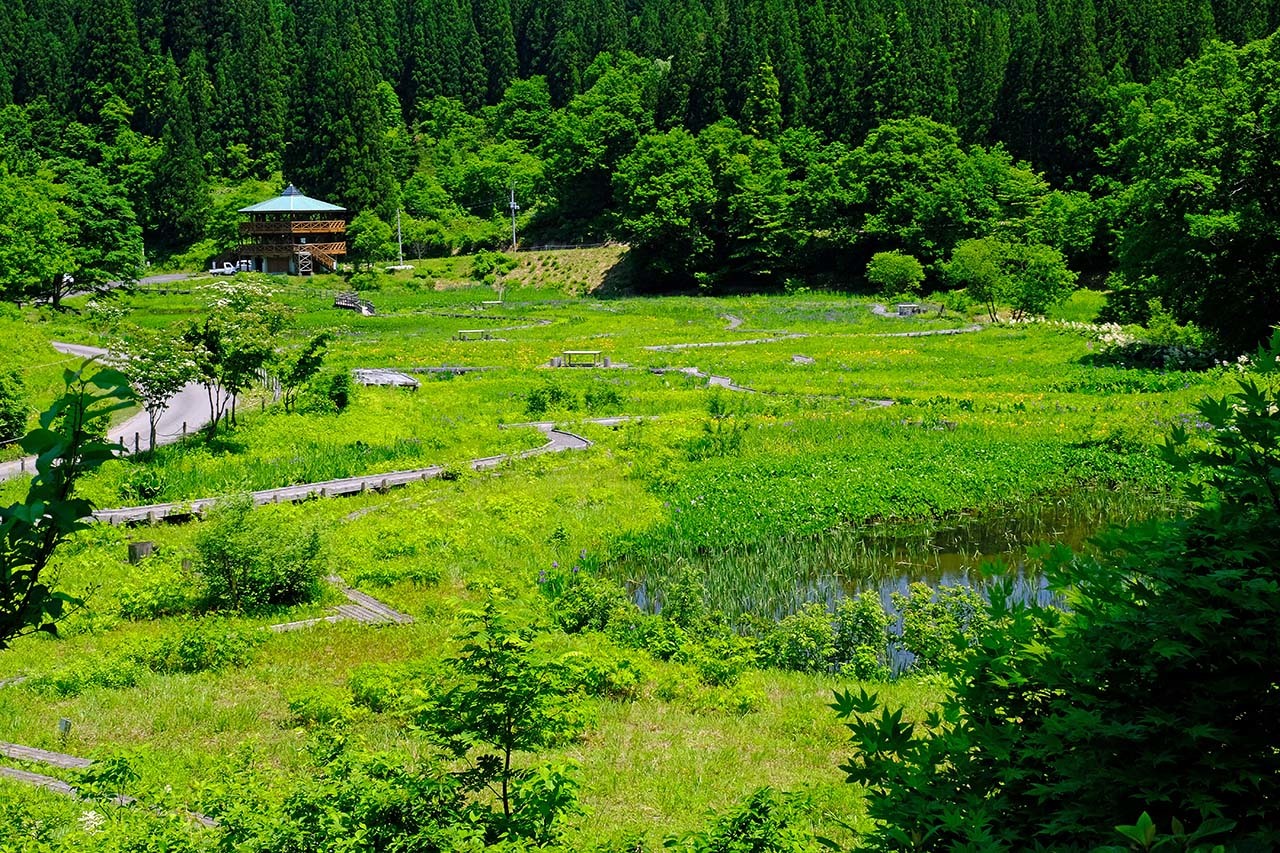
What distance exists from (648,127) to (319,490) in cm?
7623

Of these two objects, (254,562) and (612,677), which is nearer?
(612,677)

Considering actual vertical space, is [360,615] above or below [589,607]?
below

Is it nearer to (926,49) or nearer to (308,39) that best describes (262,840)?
(926,49)

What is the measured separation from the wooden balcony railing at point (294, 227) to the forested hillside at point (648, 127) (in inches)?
228

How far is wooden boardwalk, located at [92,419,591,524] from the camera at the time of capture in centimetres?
1981

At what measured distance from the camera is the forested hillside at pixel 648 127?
7031cm

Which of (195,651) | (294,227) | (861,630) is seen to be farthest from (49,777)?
(294,227)

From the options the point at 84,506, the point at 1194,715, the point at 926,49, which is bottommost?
the point at 1194,715

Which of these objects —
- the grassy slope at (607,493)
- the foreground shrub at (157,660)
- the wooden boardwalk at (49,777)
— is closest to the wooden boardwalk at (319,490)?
the grassy slope at (607,493)

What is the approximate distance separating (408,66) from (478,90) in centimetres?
894

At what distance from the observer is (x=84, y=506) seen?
2797 mm

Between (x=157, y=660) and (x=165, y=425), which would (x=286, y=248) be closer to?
(x=165, y=425)

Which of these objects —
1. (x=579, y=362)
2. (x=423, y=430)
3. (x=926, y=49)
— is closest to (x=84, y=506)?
(x=423, y=430)

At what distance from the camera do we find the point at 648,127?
92.3 m
